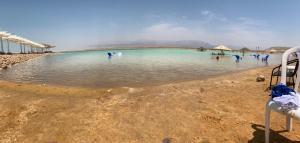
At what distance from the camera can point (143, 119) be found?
4398 millimetres

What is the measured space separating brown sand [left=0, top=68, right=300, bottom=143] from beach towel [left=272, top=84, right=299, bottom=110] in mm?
946

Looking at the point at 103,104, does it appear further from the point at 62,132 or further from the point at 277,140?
the point at 277,140

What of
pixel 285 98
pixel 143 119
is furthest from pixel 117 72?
pixel 285 98

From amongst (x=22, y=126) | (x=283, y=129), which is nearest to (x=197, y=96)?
(x=283, y=129)

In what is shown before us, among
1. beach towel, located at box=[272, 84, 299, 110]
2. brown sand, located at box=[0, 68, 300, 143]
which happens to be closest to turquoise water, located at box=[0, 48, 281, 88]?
brown sand, located at box=[0, 68, 300, 143]

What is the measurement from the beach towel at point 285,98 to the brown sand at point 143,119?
95cm

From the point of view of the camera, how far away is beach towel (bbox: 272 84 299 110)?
2631 mm

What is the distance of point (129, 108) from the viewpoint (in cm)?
515

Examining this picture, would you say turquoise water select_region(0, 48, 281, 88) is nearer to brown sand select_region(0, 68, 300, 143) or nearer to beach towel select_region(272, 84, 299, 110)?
brown sand select_region(0, 68, 300, 143)

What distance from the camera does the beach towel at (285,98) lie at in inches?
104

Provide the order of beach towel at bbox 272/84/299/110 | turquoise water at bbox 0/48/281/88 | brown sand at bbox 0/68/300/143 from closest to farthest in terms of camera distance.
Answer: beach towel at bbox 272/84/299/110
brown sand at bbox 0/68/300/143
turquoise water at bbox 0/48/281/88

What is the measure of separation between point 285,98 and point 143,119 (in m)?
2.75

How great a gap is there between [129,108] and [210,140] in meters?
2.36

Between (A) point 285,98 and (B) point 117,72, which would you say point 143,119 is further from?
(B) point 117,72
